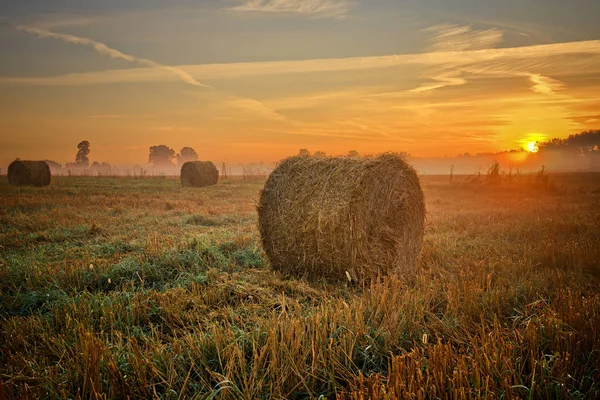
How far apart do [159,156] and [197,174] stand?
4849 inches

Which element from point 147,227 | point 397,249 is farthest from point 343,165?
point 147,227

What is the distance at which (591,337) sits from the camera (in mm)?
3811

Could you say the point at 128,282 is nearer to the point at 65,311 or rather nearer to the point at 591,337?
the point at 65,311

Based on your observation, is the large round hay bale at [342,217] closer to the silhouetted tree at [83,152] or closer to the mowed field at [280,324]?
the mowed field at [280,324]

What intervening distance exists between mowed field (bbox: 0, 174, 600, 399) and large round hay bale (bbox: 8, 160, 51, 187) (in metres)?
23.9

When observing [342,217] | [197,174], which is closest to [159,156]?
[197,174]

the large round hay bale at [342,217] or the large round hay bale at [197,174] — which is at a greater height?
the large round hay bale at [197,174]

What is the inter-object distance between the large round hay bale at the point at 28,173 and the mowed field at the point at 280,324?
23.9 meters

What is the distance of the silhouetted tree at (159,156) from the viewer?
481 feet

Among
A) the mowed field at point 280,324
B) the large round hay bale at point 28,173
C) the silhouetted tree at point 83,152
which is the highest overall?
the silhouetted tree at point 83,152

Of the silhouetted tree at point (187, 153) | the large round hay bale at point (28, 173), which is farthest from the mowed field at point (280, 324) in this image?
the silhouetted tree at point (187, 153)

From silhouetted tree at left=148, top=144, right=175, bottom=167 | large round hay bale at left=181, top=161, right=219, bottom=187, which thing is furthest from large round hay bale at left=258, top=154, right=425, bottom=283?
silhouetted tree at left=148, top=144, right=175, bottom=167

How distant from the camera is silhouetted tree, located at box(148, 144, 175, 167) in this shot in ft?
481

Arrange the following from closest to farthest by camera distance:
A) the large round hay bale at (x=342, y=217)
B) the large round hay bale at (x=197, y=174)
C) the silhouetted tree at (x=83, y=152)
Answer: the large round hay bale at (x=342, y=217) < the large round hay bale at (x=197, y=174) < the silhouetted tree at (x=83, y=152)
